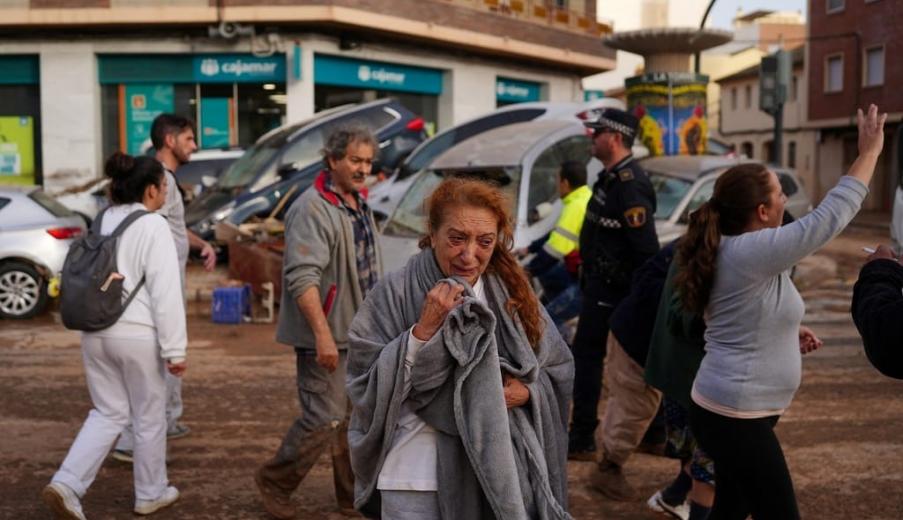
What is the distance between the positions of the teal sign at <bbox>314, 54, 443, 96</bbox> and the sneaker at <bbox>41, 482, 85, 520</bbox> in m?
20.9

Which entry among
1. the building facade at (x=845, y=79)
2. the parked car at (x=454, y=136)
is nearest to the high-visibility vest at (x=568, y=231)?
the parked car at (x=454, y=136)

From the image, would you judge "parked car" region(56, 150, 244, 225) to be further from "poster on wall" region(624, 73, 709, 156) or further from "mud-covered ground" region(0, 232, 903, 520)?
"mud-covered ground" region(0, 232, 903, 520)

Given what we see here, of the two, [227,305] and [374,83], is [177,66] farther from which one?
[227,305]

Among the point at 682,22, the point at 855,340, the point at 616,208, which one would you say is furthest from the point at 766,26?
the point at 616,208

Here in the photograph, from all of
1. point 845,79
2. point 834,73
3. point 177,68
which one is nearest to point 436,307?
point 177,68

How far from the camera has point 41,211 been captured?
1291 centimetres

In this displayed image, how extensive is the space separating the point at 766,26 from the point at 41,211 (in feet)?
197

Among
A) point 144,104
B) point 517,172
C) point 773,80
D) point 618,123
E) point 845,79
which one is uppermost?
point 845,79

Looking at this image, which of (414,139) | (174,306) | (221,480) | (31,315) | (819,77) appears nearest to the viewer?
(174,306)

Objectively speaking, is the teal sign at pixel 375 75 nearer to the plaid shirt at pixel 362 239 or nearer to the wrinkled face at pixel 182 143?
the wrinkled face at pixel 182 143

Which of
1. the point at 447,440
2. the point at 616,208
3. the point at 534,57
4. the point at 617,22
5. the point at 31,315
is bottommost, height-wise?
the point at 31,315

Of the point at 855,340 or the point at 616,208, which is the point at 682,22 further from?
the point at 616,208

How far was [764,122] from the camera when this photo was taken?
5475cm

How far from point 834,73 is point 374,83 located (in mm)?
24953
